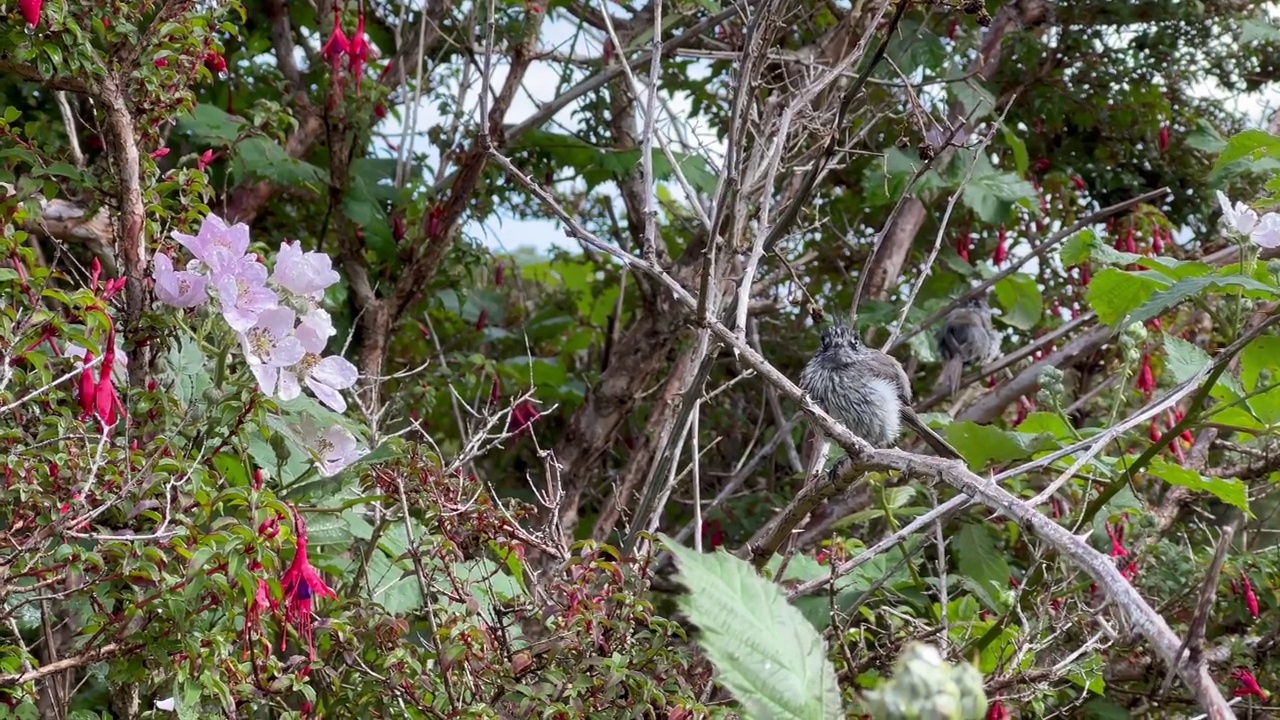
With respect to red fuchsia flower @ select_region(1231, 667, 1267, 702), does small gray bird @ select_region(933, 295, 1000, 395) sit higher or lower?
higher

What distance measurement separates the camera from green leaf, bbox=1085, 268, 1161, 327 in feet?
7.52

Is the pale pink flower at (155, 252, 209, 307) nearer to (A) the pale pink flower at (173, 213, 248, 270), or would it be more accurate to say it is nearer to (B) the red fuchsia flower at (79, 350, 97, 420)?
(A) the pale pink flower at (173, 213, 248, 270)

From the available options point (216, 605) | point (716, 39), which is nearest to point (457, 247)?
point (716, 39)

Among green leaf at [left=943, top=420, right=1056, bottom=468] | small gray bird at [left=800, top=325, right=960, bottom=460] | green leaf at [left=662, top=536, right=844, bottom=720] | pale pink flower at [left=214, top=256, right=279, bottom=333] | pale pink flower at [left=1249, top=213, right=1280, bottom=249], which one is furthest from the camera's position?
small gray bird at [left=800, top=325, right=960, bottom=460]

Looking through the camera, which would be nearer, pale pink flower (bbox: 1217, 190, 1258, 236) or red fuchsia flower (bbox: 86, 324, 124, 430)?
red fuchsia flower (bbox: 86, 324, 124, 430)

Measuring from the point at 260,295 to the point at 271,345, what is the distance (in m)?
0.09

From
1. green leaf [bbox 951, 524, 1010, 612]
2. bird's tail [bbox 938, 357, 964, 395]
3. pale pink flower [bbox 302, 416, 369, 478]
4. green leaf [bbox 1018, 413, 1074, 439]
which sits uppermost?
green leaf [bbox 1018, 413, 1074, 439]

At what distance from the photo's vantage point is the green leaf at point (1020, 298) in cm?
435

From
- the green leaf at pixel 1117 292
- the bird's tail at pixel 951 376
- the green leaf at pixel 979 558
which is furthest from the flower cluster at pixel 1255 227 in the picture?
the bird's tail at pixel 951 376

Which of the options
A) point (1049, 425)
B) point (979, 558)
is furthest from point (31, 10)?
point (979, 558)

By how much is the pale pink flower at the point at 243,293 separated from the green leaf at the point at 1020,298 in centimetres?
305

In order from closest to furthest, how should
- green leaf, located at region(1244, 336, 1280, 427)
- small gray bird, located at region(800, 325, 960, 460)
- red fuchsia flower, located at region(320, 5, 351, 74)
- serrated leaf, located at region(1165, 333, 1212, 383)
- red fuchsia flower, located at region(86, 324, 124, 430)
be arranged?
red fuchsia flower, located at region(86, 324, 124, 430) < green leaf, located at region(1244, 336, 1280, 427) < serrated leaf, located at region(1165, 333, 1212, 383) < red fuchsia flower, located at region(320, 5, 351, 74) < small gray bird, located at region(800, 325, 960, 460)

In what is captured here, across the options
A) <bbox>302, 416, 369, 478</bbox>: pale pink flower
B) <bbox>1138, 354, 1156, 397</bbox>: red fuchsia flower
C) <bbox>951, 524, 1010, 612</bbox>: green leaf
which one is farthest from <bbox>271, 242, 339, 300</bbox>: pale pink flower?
<bbox>1138, 354, 1156, 397</bbox>: red fuchsia flower

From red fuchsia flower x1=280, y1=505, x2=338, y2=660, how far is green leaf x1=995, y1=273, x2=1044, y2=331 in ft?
10.3
